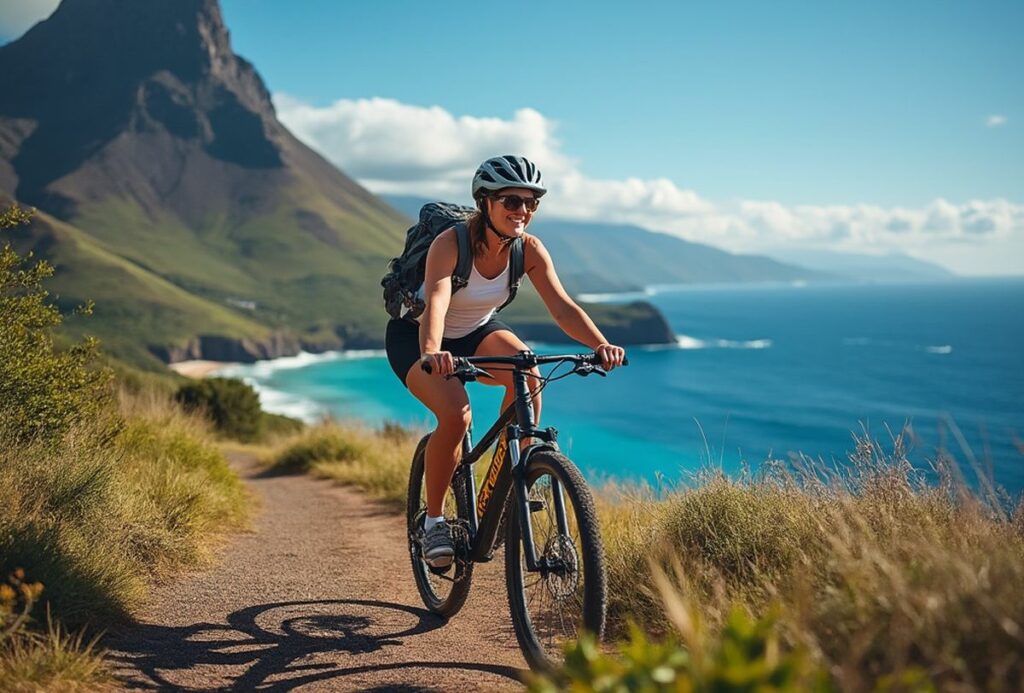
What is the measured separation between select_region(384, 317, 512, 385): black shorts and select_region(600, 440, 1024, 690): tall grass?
59.0 inches

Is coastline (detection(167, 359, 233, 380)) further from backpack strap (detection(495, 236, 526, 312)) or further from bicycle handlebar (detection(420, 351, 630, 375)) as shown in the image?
bicycle handlebar (detection(420, 351, 630, 375))

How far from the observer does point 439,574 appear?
474cm

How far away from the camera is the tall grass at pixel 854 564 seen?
212cm

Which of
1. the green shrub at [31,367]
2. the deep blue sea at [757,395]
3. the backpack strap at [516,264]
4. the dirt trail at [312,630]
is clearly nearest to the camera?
the dirt trail at [312,630]

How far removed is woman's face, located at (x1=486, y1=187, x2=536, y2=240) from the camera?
4160 mm

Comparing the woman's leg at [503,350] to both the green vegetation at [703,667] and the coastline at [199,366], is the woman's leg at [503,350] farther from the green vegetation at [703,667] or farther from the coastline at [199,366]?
the coastline at [199,366]

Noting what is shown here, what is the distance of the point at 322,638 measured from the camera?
4.31 meters

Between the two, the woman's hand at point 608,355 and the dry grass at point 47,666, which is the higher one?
the woman's hand at point 608,355

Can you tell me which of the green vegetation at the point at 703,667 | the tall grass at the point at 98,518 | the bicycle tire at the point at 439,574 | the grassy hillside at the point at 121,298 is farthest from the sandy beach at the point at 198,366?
the green vegetation at the point at 703,667

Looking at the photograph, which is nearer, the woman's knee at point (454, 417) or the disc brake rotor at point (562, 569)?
the disc brake rotor at point (562, 569)

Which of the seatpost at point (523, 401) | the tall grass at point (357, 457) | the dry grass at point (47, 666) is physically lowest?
the tall grass at point (357, 457)

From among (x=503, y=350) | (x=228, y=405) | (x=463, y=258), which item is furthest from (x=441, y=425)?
(x=228, y=405)

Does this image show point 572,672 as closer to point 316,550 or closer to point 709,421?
point 316,550

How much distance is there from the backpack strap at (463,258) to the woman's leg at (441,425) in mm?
488
